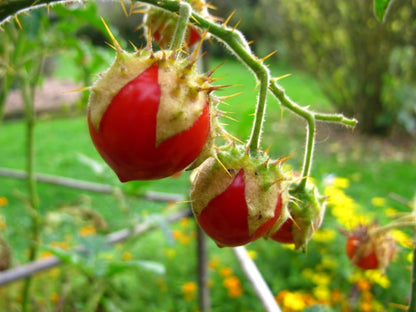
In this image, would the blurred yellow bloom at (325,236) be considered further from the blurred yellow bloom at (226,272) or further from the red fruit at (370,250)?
the red fruit at (370,250)

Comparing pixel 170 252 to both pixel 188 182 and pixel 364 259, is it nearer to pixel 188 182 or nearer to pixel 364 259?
pixel 188 182

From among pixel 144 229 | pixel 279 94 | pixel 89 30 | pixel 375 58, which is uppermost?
pixel 279 94

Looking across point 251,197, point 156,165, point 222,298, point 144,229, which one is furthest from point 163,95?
point 222,298

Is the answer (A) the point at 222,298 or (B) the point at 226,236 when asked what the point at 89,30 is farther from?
(B) the point at 226,236

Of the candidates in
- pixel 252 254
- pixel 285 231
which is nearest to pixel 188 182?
pixel 285 231

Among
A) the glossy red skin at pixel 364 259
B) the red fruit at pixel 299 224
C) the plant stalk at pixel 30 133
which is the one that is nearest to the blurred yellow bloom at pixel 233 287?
the plant stalk at pixel 30 133

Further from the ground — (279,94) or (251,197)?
(279,94)

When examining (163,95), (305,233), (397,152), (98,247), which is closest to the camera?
(163,95)
